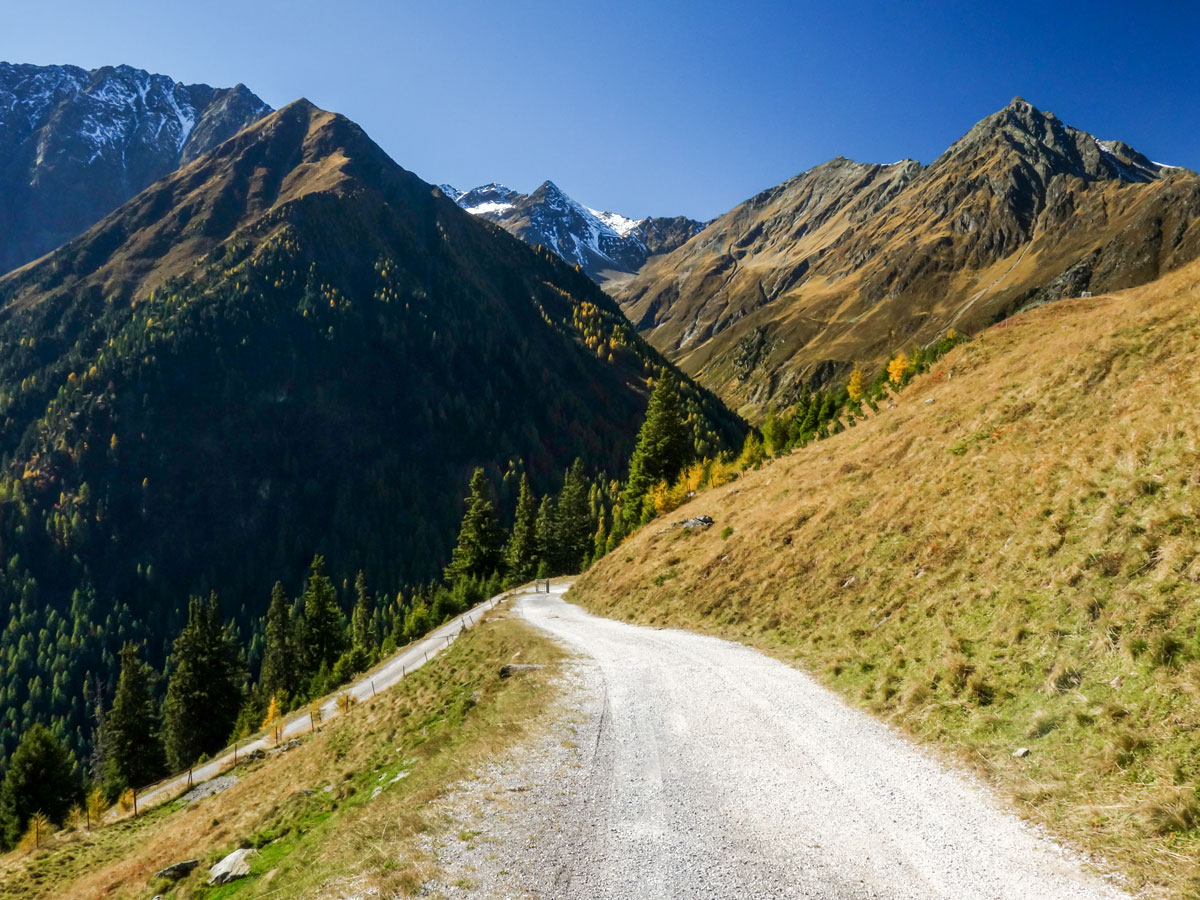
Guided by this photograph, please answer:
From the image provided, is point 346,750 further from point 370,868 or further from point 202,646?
point 202,646

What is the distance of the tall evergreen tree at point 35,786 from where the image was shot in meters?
52.8

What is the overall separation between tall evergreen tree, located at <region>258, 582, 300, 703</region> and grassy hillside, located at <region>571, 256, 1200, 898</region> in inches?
2418

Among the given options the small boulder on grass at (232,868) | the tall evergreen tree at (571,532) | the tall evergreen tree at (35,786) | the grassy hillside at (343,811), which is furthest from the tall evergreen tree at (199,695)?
the small boulder on grass at (232,868)

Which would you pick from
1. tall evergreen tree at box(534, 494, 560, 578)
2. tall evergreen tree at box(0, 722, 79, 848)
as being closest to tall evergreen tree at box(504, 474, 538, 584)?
tall evergreen tree at box(534, 494, 560, 578)

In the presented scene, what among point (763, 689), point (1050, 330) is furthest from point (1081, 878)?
point (1050, 330)

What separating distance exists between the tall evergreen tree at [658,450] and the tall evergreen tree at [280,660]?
48130 mm

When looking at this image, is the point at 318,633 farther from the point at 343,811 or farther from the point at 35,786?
the point at 343,811

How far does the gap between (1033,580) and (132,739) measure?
79.5 metres

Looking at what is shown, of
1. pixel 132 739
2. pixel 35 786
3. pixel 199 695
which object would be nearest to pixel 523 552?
pixel 199 695

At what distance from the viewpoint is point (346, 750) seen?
833 inches

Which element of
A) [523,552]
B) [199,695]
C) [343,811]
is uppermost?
[523,552]

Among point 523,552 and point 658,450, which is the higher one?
point 658,450

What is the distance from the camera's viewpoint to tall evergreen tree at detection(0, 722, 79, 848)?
52844 mm

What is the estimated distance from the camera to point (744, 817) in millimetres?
8773
